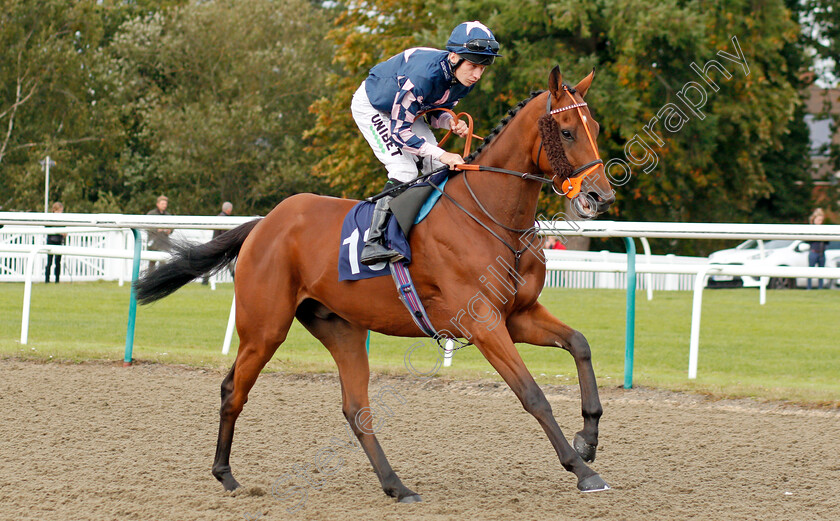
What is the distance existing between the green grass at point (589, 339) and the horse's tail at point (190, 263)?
238 centimetres

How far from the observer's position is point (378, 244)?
4.45 meters

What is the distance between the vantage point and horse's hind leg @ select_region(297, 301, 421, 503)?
4621mm

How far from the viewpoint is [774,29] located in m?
20.7

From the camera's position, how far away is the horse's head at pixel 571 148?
156 inches

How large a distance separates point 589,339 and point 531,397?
6.53 metres

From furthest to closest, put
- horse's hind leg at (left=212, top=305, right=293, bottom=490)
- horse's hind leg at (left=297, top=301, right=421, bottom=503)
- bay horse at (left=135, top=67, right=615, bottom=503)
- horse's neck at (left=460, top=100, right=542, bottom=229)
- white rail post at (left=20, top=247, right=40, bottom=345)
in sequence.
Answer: white rail post at (left=20, top=247, right=40, bottom=345)
horse's hind leg at (left=212, top=305, right=293, bottom=490)
horse's hind leg at (left=297, top=301, right=421, bottom=503)
horse's neck at (left=460, top=100, right=542, bottom=229)
bay horse at (left=135, top=67, right=615, bottom=503)

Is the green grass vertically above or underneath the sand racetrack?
above

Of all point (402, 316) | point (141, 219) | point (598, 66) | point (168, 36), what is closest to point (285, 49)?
point (168, 36)

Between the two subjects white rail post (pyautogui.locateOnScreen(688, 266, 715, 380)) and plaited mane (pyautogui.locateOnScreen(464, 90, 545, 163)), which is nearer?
plaited mane (pyautogui.locateOnScreen(464, 90, 545, 163))

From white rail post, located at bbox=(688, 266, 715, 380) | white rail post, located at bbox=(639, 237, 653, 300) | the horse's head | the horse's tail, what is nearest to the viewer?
the horse's head

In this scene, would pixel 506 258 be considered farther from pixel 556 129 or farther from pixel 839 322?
pixel 839 322

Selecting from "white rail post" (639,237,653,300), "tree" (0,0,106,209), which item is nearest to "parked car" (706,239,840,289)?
"white rail post" (639,237,653,300)

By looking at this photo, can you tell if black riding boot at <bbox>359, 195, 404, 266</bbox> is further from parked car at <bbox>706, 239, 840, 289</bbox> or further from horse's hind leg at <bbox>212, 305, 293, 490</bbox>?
parked car at <bbox>706, 239, 840, 289</bbox>

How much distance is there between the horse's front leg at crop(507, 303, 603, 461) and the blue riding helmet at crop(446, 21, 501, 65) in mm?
1199
